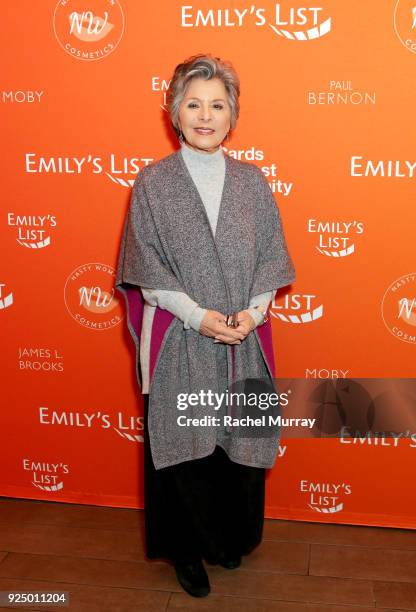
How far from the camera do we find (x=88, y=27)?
2.37 metres

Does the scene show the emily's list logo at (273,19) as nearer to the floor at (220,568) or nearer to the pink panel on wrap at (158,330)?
the pink panel on wrap at (158,330)

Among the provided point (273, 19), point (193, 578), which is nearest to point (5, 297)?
point (193, 578)

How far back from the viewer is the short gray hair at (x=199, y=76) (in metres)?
1.98

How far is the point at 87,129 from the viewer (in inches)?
95.8

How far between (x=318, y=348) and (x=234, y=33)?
3.50 ft

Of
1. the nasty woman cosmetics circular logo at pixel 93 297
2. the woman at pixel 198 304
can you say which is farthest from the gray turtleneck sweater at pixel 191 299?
the nasty woman cosmetics circular logo at pixel 93 297

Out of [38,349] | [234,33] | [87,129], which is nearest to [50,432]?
[38,349]

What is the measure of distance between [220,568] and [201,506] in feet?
0.93

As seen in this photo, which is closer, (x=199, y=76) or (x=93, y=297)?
(x=199, y=76)

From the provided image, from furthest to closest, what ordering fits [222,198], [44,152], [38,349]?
1. [38,349]
2. [44,152]
3. [222,198]

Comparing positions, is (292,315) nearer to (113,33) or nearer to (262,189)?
(262,189)

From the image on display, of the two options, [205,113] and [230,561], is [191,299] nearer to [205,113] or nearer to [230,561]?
[205,113]

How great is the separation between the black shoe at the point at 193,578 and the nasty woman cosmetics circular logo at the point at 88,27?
64.6 inches

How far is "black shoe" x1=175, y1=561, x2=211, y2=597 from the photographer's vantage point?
85.2 inches
